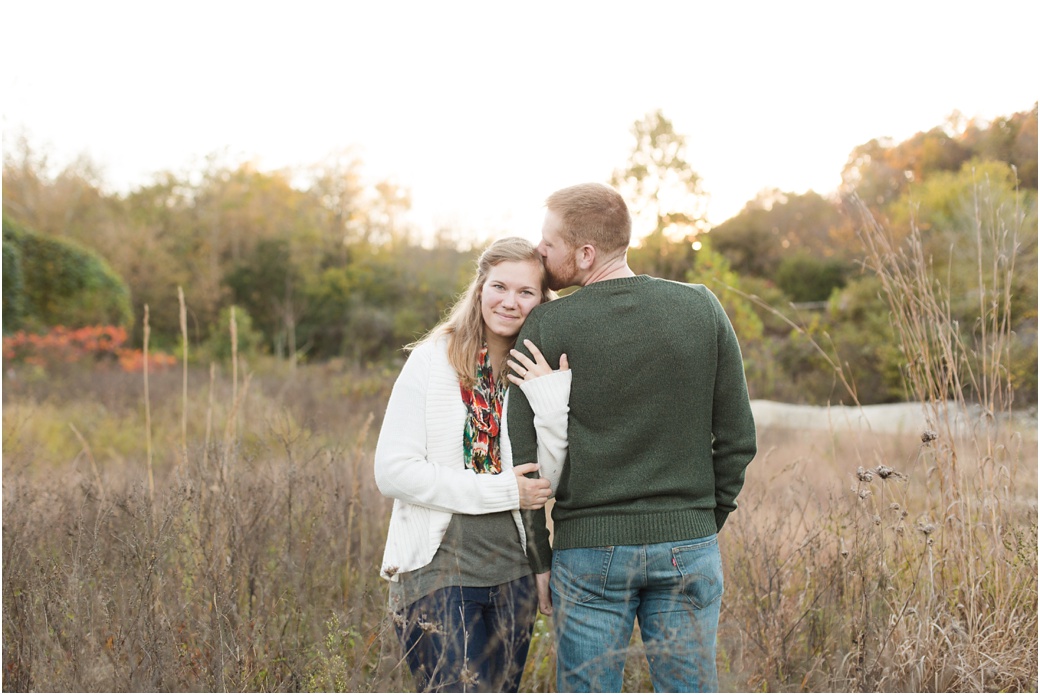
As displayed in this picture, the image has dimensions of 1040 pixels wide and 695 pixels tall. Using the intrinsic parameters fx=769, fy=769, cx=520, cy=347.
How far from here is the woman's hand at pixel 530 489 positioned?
1983 millimetres

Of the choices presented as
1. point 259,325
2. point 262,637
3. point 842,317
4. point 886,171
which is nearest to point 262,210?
point 259,325

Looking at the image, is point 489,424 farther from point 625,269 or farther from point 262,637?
point 262,637

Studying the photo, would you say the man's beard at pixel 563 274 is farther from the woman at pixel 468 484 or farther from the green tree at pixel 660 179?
the green tree at pixel 660 179

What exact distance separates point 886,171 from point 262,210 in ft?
60.9

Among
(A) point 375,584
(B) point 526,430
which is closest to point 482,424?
(B) point 526,430

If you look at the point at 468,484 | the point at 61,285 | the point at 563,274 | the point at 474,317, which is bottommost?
the point at 468,484

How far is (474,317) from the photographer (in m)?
2.15

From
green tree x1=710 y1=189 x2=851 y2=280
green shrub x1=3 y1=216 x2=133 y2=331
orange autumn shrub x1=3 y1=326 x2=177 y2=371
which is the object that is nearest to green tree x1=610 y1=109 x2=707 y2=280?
green tree x1=710 y1=189 x2=851 y2=280

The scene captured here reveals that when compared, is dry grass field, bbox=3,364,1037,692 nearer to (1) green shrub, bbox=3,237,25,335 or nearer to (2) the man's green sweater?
(2) the man's green sweater

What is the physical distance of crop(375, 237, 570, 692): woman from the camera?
1962 millimetres

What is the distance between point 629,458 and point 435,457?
0.51m

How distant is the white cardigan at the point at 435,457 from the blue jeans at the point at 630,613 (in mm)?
238

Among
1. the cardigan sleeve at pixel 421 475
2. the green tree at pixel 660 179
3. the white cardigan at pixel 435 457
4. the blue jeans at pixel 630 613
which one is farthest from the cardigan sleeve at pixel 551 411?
the green tree at pixel 660 179

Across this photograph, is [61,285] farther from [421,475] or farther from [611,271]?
[611,271]
